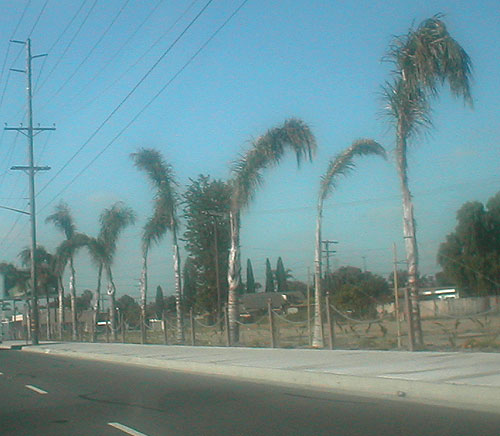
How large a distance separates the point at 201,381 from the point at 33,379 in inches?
207

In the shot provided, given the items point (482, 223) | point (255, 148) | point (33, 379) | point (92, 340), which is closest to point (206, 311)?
point (92, 340)

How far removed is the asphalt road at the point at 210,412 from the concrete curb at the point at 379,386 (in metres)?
0.41

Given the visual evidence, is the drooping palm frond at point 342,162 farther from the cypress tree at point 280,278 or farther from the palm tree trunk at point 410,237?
the cypress tree at point 280,278

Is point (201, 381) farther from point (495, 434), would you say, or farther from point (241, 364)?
point (495, 434)

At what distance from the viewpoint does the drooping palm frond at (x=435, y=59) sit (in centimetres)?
1889

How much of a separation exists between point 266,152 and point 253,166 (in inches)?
28.6

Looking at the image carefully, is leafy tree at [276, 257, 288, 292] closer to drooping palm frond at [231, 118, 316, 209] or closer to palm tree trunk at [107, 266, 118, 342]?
palm tree trunk at [107, 266, 118, 342]

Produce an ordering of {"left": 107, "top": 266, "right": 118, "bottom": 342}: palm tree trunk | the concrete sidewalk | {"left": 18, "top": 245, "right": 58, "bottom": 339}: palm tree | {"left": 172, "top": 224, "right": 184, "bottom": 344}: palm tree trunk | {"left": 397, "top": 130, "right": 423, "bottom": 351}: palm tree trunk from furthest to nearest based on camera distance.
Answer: {"left": 18, "top": 245, "right": 58, "bottom": 339}: palm tree
{"left": 107, "top": 266, "right": 118, "bottom": 342}: palm tree trunk
{"left": 172, "top": 224, "right": 184, "bottom": 344}: palm tree trunk
{"left": 397, "top": 130, "right": 423, "bottom": 351}: palm tree trunk
the concrete sidewalk

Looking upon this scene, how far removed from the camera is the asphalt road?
9.77 m

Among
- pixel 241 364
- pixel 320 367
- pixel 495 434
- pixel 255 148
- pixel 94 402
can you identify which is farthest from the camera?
pixel 255 148

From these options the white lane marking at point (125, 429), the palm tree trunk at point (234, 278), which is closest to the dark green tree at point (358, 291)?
the palm tree trunk at point (234, 278)

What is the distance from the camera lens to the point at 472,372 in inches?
A: 507

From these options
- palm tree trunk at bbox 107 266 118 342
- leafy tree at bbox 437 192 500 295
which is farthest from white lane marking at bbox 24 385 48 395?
palm tree trunk at bbox 107 266 118 342

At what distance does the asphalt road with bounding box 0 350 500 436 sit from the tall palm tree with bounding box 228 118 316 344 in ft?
33.3
